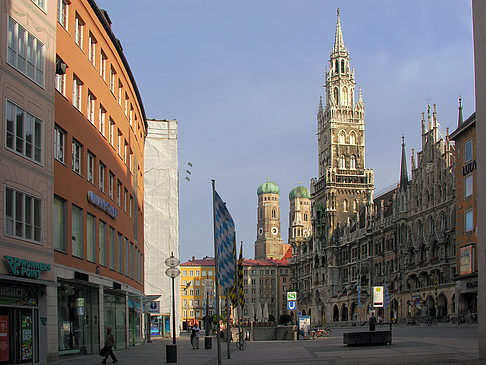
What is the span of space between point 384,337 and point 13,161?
19535 millimetres

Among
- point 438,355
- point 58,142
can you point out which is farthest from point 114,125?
point 438,355

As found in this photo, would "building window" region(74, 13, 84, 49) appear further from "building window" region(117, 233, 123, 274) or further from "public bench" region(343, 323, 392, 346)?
"public bench" region(343, 323, 392, 346)

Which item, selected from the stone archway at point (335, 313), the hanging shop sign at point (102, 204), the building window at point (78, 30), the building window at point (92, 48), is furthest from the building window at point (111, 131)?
the stone archway at point (335, 313)

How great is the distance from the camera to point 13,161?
22906mm

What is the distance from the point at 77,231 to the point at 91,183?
127 inches

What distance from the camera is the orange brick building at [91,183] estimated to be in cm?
2805

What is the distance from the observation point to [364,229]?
12419cm

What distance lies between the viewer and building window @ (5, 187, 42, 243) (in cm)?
2255

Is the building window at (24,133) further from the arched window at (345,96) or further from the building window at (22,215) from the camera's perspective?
the arched window at (345,96)

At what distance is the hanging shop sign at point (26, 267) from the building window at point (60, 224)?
249 centimetres

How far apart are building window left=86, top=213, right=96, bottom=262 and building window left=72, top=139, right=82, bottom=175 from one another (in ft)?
7.71

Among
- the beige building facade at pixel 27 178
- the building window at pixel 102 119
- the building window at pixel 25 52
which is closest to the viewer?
the beige building facade at pixel 27 178

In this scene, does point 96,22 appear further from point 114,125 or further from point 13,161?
point 13,161

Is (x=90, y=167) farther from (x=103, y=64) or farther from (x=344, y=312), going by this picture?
(x=344, y=312)
